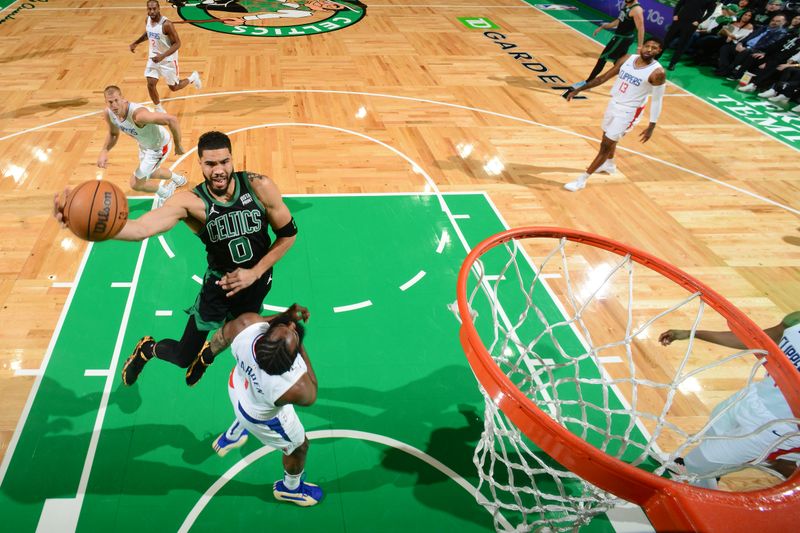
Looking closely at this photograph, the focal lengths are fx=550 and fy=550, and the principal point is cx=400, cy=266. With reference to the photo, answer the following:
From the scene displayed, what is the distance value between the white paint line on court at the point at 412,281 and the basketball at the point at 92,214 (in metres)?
2.85

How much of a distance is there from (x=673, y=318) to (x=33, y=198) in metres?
7.09

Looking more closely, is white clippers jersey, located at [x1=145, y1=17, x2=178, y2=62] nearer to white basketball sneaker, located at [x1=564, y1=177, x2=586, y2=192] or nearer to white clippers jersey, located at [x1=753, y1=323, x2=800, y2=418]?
white basketball sneaker, located at [x1=564, y1=177, x2=586, y2=192]

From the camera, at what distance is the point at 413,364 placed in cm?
469

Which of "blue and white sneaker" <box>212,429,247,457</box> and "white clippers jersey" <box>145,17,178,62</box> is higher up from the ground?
"white clippers jersey" <box>145,17,178,62</box>

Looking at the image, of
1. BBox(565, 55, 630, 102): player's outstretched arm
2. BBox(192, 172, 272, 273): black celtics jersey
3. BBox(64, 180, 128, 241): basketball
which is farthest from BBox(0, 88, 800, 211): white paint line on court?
BBox(64, 180, 128, 241): basketball

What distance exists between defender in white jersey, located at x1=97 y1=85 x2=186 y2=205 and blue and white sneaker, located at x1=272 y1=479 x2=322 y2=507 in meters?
3.94

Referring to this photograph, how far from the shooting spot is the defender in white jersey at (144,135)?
18.3ft

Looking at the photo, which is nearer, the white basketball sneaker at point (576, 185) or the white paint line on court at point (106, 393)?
the white paint line on court at point (106, 393)

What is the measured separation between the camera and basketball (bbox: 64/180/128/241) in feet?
10.1

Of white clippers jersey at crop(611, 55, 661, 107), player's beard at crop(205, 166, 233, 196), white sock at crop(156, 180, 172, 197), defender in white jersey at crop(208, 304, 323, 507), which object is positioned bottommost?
white sock at crop(156, 180, 172, 197)

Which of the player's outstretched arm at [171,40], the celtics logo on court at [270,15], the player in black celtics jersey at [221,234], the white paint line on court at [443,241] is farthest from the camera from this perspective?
the celtics logo on court at [270,15]

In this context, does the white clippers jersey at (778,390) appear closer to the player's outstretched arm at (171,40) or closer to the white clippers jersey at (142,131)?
the white clippers jersey at (142,131)

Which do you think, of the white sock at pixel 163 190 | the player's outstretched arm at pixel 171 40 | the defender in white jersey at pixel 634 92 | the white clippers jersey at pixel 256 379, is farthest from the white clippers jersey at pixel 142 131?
the defender in white jersey at pixel 634 92

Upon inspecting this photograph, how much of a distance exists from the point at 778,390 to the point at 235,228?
3361 millimetres
